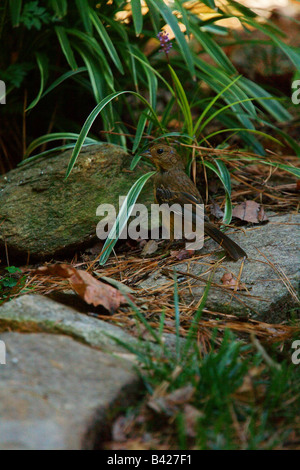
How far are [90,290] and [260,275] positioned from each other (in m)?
1.05

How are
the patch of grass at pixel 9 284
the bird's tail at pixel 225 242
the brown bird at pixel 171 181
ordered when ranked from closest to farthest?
1. the patch of grass at pixel 9 284
2. the bird's tail at pixel 225 242
3. the brown bird at pixel 171 181

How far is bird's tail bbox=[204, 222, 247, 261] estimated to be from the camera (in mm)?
3055

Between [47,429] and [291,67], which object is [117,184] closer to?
[47,429]

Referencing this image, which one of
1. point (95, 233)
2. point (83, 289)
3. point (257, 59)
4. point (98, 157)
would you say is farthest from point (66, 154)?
point (257, 59)

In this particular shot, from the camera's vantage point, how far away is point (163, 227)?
11.7 feet

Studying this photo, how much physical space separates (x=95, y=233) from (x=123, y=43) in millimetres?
1782

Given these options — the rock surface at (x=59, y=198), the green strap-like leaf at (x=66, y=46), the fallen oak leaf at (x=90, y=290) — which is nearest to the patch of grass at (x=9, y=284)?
the rock surface at (x=59, y=198)

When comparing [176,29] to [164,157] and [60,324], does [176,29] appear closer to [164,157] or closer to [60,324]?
[164,157]

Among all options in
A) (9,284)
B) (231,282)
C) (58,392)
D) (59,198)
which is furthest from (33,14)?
(58,392)

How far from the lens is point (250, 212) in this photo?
3.53 meters

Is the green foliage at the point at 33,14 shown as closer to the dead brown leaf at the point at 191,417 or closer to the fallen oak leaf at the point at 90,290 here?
the fallen oak leaf at the point at 90,290

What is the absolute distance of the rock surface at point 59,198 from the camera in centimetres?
334

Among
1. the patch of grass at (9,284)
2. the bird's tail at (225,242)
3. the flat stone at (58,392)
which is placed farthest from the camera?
the bird's tail at (225,242)

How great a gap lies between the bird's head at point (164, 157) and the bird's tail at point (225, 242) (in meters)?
0.60
